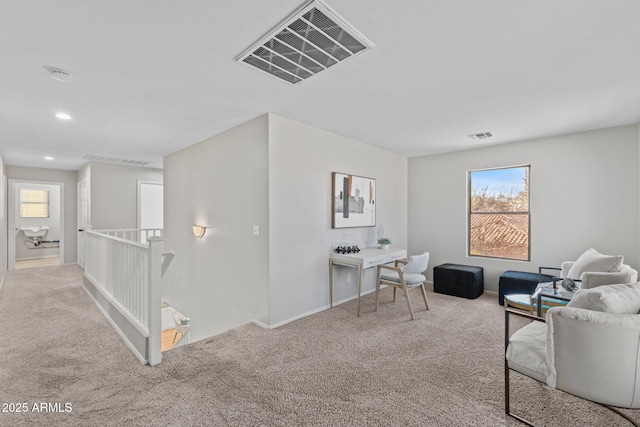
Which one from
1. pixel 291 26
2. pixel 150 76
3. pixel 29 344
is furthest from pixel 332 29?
pixel 29 344

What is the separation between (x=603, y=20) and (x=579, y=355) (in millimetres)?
1871

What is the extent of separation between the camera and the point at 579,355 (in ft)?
4.97

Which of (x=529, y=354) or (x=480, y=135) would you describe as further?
(x=480, y=135)

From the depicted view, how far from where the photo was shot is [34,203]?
845cm

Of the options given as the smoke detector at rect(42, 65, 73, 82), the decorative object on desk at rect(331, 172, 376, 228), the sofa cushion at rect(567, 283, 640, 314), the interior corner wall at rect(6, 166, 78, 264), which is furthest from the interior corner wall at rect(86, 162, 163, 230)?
the sofa cushion at rect(567, 283, 640, 314)

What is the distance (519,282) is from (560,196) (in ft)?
4.36

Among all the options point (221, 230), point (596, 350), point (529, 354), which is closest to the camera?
point (596, 350)

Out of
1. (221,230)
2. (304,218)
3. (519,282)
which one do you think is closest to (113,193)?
(221,230)

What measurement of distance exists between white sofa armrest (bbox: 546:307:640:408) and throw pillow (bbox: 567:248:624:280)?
1.98 m

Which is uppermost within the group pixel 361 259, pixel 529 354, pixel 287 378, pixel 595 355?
pixel 361 259

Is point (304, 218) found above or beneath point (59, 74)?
beneath

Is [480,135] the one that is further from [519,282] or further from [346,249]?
[346,249]

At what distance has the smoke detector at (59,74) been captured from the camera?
7.25 feet

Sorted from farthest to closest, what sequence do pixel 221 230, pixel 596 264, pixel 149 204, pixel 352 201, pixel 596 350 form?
1. pixel 149 204
2. pixel 352 201
3. pixel 221 230
4. pixel 596 264
5. pixel 596 350
